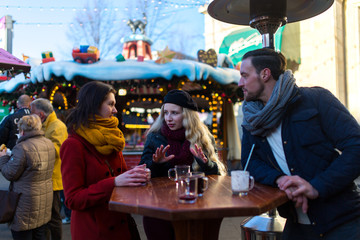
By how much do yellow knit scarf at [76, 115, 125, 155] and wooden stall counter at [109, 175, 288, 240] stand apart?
0.35 meters

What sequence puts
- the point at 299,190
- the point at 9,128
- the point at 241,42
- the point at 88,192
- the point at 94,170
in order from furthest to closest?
the point at 241,42
the point at 9,128
the point at 94,170
the point at 88,192
the point at 299,190

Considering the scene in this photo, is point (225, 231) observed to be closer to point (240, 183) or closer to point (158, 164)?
point (158, 164)

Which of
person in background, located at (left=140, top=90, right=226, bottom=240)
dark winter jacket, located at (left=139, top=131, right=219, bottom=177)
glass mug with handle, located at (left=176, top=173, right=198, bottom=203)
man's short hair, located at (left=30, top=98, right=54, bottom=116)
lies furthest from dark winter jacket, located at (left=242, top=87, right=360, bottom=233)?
man's short hair, located at (left=30, top=98, right=54, bottom=116)

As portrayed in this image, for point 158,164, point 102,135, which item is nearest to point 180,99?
point 158,164

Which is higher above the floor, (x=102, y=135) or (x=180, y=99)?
(x=180, y=99)

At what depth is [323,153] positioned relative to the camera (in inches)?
80.4

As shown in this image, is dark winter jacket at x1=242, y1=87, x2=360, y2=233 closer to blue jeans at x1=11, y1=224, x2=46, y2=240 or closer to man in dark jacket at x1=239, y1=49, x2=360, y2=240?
man in dark jacket at x1=239, y1=49, x2=360, y2=240

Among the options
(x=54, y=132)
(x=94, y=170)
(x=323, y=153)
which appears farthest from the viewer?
(x=54, y=132)

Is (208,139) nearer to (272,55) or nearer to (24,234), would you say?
(272,55)

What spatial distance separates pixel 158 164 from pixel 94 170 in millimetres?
735

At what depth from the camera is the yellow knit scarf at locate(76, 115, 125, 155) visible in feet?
7.54

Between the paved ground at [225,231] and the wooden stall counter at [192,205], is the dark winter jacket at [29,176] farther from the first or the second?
the wooden stall counter at [192,205]

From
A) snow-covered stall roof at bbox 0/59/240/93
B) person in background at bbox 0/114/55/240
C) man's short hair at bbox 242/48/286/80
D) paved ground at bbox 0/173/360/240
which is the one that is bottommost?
paved ground at bbox 0/173/360/240

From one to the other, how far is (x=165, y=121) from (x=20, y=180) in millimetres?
1683
